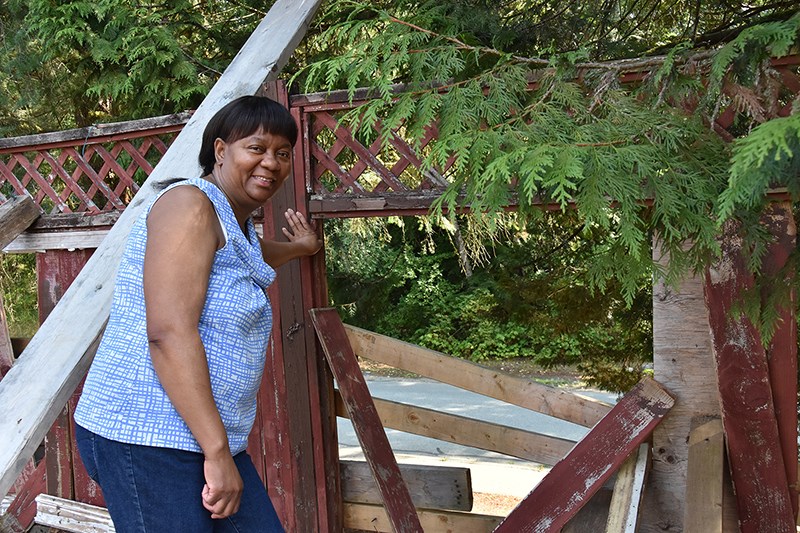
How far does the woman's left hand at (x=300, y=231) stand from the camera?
131 inches

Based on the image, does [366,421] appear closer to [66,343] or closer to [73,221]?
[66,343]

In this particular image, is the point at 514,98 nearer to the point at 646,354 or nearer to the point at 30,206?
the point at 646,354

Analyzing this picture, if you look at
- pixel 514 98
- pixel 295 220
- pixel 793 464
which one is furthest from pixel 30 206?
pixel 793 464

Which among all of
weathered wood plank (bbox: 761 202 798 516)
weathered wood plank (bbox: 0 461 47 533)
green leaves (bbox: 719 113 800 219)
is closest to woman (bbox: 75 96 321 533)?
green leaves (bbox: 719 113 800 219)

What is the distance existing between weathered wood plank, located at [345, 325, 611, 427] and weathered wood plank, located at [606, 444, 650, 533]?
0.27m

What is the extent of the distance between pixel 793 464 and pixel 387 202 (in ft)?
6.37

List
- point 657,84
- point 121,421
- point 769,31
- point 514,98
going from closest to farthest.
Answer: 1. point 769,31
2. point 121,421
3. point 657,84
4. point 514,98

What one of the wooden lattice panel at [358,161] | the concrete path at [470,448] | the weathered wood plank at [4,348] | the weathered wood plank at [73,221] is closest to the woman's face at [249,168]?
the wooden lattice panel at [358,161]

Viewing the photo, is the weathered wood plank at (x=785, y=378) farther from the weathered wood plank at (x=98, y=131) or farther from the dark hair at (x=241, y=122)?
the weathered wood plank at (x=98, y=131)

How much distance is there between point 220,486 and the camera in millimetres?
1732

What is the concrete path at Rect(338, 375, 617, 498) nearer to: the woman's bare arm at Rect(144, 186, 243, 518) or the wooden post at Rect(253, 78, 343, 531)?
the wooden post at Rect(253, 78, 343, 531)

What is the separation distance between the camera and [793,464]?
2979 millimetres

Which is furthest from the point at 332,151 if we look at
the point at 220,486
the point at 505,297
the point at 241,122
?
the point at 505,297

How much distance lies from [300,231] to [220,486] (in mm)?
1849
